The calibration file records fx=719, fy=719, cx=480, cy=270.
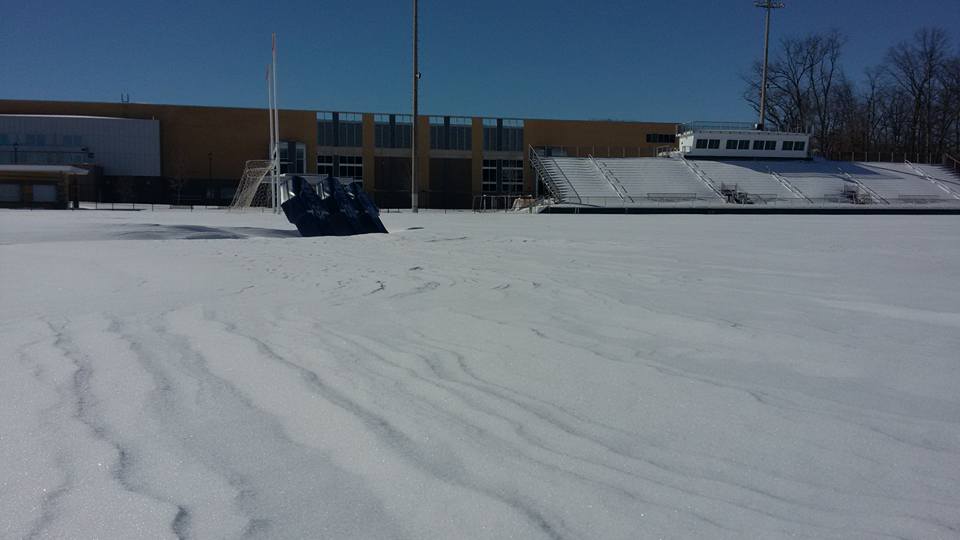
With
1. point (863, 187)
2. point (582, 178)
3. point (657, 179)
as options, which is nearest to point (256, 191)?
point (582, 178)

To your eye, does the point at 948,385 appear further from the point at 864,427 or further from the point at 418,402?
the point at 418,402

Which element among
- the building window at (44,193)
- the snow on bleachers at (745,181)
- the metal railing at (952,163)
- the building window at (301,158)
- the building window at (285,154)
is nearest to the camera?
the building window at (44,193)

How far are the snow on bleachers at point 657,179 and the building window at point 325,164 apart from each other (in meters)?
23.1

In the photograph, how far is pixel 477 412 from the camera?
2.97 m

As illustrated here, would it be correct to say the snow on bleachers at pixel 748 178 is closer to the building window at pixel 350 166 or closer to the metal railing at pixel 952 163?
the metal railing at pixel 952 163

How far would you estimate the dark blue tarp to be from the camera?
14320 millimetres

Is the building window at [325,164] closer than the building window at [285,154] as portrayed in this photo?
No

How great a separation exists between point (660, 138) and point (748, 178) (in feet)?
58.7

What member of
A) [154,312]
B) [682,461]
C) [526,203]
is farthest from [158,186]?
[682,461]

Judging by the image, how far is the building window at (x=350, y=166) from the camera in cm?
6172

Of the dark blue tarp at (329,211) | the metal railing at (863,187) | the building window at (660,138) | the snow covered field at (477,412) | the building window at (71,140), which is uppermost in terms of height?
the building window at (660,138)

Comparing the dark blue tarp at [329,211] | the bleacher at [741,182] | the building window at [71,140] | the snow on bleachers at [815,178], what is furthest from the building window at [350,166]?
the dark blue tarp at [329,211]

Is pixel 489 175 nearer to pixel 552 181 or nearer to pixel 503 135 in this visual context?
pixel 503 135

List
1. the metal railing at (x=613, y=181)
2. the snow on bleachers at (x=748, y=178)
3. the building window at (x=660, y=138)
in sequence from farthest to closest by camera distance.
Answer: the building window at (x=660, y=138) < the snow on bleachers at (x=748, y=178) < the metal railing at (x=613, y=181)
